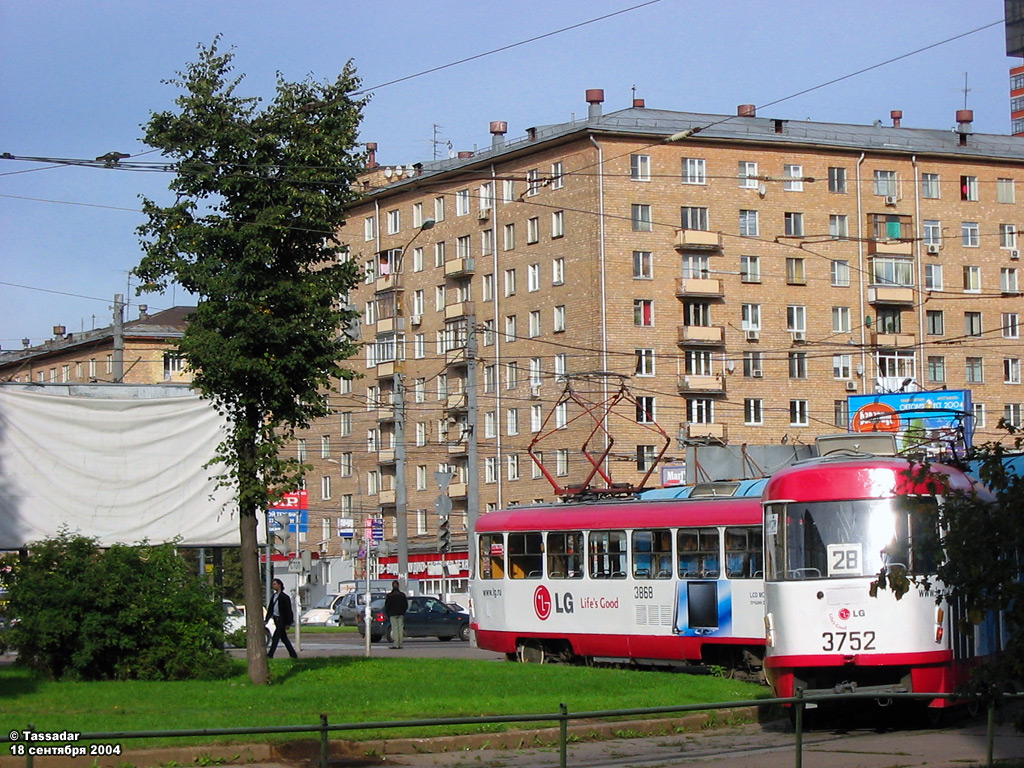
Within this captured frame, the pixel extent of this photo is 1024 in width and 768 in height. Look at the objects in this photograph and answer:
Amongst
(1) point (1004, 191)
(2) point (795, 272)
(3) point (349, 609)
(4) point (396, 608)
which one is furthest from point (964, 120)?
(4) point (396, 608)

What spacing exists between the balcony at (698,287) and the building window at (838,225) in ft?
22.0

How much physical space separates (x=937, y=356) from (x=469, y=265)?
77.8 feet

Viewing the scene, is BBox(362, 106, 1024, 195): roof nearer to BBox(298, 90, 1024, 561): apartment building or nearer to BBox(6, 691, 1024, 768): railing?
A: BBox(298, 90, 1024, 561): apartment building

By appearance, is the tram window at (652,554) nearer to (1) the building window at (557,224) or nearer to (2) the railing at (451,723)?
(2) the railing at (451,723)

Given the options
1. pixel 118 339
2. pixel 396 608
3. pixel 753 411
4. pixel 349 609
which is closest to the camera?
pixel 396 608

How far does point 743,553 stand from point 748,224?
48.6 meters

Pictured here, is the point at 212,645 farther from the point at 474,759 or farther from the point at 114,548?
the point at 474,759

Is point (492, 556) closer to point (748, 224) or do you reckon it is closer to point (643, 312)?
point (643, 312)

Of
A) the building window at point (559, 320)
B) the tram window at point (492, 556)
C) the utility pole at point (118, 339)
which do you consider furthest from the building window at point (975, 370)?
the tram window at point (492, 556)

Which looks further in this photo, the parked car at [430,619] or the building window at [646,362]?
the building window at [646,362]

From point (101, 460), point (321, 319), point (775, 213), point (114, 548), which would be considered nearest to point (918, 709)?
point (321, 319)

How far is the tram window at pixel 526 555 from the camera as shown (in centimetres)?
2750

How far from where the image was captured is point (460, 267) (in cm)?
7431

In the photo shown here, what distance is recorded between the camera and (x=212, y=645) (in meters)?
22.1
